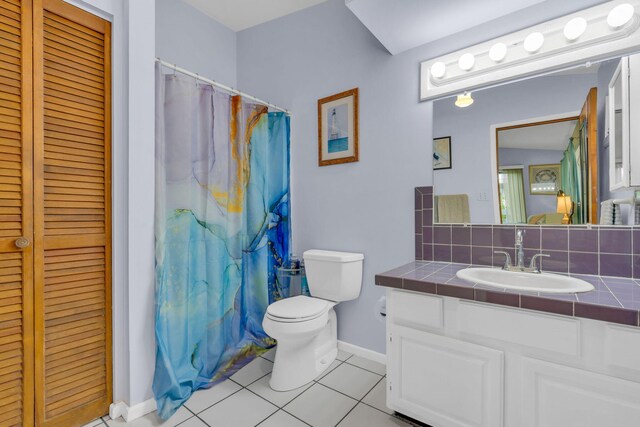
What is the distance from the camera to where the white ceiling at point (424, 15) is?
1.61m

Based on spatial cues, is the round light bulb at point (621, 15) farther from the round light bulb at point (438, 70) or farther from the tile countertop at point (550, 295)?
the tile countertop at point (550, 295)

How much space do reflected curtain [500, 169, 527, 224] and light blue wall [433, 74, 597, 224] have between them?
70 mm

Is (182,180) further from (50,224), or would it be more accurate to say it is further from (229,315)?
(229,315)

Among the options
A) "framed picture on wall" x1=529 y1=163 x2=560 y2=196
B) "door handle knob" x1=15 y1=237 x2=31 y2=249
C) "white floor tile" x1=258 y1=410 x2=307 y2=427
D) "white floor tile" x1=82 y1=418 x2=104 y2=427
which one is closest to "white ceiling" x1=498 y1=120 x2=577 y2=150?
"framed picture on wall" x1=529 y1=163 x2=560 y2=196

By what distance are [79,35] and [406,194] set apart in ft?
6.51

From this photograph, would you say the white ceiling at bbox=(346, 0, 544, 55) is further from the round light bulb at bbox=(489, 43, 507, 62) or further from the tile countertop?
the tile countertop

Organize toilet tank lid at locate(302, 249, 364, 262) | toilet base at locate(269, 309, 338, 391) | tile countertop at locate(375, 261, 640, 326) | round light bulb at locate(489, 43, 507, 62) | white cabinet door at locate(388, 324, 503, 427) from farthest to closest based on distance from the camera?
1. toilet tank lid at locate(302, 249, 364, 262)
2. toilet base at locate(269, 309, 338, 391)
3. round light bulb at locate(489, 43, 507, 62)
4. white cabinet door at locate(388, 324, 503, 427)
5. tile countertop at locate(375, 261, 640, 326)

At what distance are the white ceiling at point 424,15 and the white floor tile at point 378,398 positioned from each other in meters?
2.15

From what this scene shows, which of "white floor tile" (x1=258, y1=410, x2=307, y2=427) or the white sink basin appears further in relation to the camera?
"white floor tile" (x1=258, y1=410, x2=307, y2=427)

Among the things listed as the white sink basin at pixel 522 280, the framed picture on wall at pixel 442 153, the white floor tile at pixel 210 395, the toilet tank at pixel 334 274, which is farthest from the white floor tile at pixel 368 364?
the framed picture on wall at pixel 442 153

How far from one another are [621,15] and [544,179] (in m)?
0.77

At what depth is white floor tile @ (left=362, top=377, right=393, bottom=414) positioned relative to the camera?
1.70 metres

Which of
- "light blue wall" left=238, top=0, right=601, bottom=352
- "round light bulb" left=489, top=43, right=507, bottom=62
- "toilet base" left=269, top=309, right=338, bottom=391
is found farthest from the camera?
"light blue wall" left=238, top=0, right=601, bottom=352

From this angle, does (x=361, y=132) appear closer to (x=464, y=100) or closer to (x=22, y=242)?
(x=464, y=100)
